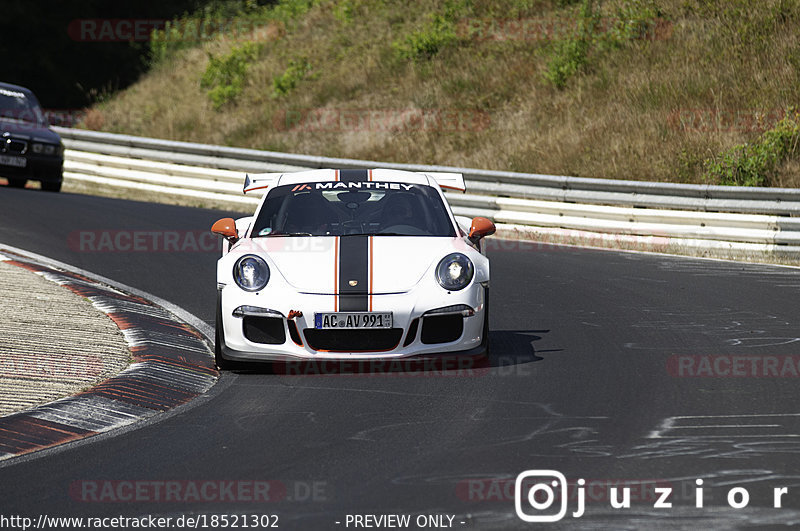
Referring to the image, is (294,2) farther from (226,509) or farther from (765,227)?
(226,509)

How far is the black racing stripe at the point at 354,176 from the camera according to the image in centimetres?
969

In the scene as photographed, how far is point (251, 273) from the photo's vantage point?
8.51 meters

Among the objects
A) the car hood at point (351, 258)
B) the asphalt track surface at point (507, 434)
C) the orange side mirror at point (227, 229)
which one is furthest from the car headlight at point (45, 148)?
the car hood at point (351, 258)

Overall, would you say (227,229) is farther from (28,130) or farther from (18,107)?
(18,107)

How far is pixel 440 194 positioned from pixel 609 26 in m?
17.3

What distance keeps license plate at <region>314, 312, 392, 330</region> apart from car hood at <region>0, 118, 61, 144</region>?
1413cm

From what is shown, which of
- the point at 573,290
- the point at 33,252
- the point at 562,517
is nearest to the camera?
the point at 562,517

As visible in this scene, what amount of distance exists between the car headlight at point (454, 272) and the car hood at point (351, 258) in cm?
7

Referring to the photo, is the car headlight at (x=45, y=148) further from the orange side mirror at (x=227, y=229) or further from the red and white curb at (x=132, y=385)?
the orange side mirror at (x=227, y=229)

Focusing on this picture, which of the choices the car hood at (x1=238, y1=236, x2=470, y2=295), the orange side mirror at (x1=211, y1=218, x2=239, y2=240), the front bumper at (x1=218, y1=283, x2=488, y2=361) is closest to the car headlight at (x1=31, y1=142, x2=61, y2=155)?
the orange side mirror at (x1=211, y1=218, x2=239, y2=240)

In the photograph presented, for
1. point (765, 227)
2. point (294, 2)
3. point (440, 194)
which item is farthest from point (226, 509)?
point (294, 2)

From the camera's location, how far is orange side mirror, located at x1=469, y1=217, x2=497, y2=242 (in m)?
9.09

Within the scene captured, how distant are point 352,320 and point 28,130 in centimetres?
1450

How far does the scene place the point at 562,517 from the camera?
509 centimetres
